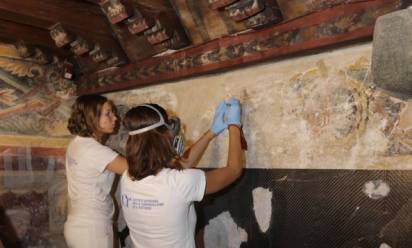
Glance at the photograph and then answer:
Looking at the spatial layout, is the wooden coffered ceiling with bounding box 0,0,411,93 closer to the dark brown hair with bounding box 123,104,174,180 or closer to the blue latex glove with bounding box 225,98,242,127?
the blue latex glove with bounding box 225,98,242,127

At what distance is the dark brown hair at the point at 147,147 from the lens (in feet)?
4.51

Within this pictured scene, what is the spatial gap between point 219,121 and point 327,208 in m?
0.62

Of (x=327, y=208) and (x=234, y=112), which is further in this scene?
(x=234, y=112)

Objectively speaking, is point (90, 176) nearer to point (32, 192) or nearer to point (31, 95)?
point (32, 192)

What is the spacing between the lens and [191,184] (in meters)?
1.35

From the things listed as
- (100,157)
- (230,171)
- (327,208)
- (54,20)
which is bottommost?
(327,208)

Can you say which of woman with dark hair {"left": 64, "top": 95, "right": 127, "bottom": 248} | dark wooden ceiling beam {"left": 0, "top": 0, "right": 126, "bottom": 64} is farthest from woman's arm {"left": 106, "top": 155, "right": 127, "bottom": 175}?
dark wooden ceiling beam {"left": 0, "top": 0, "right": 126, "bottom": 64}

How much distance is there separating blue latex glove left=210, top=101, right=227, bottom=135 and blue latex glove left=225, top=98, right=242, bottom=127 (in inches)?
1.8

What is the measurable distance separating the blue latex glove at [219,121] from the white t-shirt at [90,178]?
0.52m

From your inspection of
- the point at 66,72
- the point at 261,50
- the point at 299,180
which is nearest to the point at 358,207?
the point at 299,180

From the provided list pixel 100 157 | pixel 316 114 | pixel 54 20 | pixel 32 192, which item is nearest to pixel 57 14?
pixel 54 20

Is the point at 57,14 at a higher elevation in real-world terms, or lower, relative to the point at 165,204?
higher

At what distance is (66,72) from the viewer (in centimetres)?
260

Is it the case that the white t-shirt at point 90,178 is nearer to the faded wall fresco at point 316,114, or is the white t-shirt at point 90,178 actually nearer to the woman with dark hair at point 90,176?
the woman with dark hair at point 90,176
